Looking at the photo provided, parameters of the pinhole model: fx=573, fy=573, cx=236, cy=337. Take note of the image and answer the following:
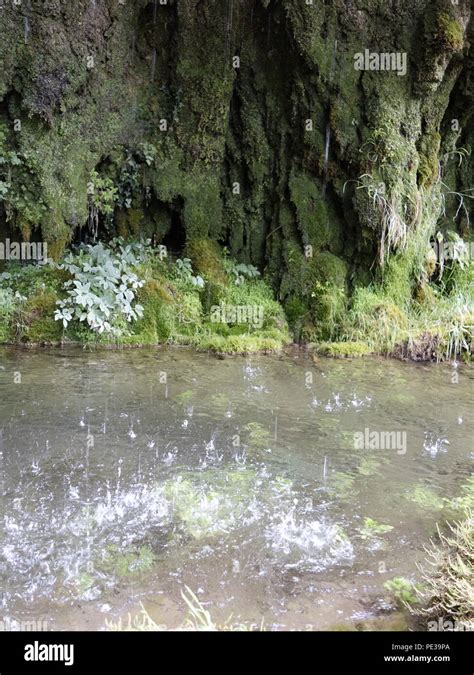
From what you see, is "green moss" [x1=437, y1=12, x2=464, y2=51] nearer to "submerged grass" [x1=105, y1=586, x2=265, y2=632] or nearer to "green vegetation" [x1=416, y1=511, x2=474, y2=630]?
"green vegetation" [x1=416, y1=511, x2=474, y2=630]

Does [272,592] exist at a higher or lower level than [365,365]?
lower

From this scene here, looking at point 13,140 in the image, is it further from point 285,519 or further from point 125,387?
point 285,519

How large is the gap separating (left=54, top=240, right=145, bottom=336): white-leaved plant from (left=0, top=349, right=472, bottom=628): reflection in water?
4.16 feet

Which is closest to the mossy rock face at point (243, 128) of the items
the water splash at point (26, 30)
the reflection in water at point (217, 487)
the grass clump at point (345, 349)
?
the water splash at point (26, 30)

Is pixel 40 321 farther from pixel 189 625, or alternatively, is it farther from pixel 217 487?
pixel 189 625

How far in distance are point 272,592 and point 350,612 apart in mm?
485

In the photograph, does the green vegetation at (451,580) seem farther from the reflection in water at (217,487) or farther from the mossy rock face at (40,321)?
the mossy rock face at (40,321)

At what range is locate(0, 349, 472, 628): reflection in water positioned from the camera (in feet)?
11.7

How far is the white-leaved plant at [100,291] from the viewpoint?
9234 millimetres

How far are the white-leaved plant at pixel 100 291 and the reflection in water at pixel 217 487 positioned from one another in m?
1.27

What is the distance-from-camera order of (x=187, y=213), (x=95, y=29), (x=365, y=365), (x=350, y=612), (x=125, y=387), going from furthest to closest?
(x=187, y=213), (x=95, y=29), (x=365, y=365), (x=125, y=387), (x=350, y=612)

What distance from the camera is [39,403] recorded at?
661 centimetres

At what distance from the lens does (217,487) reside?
4848 mm

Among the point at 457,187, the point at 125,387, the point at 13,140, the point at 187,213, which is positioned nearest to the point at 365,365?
the point at 125,387
